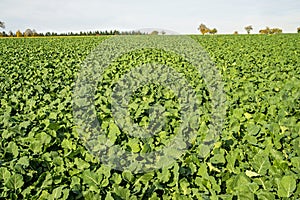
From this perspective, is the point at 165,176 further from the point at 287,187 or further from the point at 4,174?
the point at 4,174

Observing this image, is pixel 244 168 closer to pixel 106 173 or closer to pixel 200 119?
pixel 106 173

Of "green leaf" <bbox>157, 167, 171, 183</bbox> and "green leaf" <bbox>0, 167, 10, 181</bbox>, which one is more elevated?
"green leaf" <bbox>0, 167, 10, 181</bbox>

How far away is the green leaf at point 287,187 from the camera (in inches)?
86.5

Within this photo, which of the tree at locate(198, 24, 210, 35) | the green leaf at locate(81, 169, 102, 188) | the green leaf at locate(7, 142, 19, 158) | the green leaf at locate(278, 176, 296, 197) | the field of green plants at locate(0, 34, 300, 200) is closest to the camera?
the green leaf at locate(278, 176, 296, 197)

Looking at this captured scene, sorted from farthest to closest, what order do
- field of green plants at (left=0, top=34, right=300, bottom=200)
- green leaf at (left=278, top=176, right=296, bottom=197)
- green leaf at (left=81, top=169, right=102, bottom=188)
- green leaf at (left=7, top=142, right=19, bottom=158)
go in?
green leaf at (left=7, top=142, right=19, bottom=158) < green leaf at (left=81, top=169, right=102, bottom=188) < field of green plants at (left=0, top=34, right=300, bottom=200) < green leaf at (left=278, top=176, right=296, bottom=197)

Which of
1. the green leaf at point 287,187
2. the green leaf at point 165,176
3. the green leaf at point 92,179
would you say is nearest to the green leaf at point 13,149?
the green leaf at point 92,179

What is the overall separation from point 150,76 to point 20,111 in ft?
13.1

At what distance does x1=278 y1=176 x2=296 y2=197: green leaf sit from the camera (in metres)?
2.20

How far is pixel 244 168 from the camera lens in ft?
9.55

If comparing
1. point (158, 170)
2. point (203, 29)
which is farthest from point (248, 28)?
point (158, 170)

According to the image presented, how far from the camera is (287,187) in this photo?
2.21 meters

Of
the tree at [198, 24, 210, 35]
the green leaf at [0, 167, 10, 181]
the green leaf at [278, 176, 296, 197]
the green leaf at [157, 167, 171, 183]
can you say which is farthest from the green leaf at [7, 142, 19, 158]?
the tree at [198, 24, 210, 35]

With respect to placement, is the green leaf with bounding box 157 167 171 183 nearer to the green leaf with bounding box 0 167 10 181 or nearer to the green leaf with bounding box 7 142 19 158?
the green leaf with bounding box 0 167 10 181

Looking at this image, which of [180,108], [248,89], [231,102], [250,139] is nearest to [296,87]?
[248,89]
